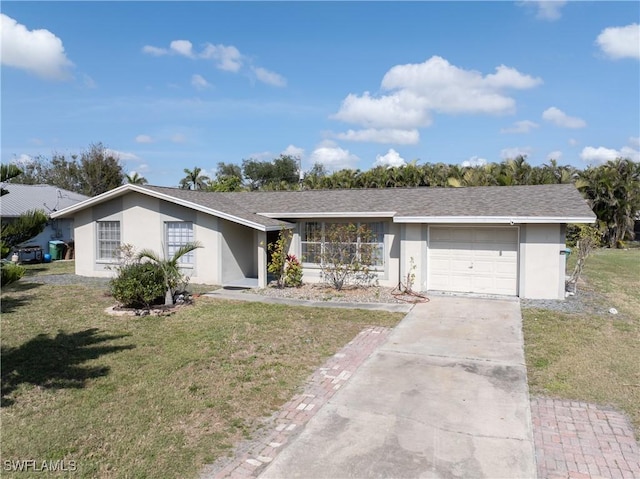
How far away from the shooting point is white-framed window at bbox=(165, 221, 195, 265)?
16.0 m

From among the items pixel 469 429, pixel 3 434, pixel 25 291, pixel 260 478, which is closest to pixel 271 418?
pixel 260 478

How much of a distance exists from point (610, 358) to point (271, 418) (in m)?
6.04

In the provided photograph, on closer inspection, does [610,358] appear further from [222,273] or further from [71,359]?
[222,273]

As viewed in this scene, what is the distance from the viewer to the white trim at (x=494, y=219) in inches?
463

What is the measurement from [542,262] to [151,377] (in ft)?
35.1

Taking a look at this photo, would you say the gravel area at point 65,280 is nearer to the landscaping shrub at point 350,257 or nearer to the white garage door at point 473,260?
the landscaping shrub at point 350,257

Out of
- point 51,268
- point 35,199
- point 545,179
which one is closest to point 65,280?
point 51,268

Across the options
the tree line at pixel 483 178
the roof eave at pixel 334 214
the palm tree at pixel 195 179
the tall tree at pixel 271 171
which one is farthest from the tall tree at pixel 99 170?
the roof eave at pixel 334 214

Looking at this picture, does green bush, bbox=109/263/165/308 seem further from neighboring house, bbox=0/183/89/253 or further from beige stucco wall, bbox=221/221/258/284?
neighboring house, bbox=0/183/89/253

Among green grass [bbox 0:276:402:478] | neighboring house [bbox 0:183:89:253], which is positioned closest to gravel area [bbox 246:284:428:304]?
green grass [bbox 0:276:402:478]

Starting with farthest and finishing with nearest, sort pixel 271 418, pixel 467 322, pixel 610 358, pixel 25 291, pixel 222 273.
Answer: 1. pixel 222 273
2. pixel 25 291
3. pixel 467 322
4. pixel 610 358
5. pixel 271 418

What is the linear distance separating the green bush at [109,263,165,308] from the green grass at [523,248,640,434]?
8798 millimetres

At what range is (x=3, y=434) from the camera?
5.10m

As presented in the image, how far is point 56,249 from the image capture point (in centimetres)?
2444
